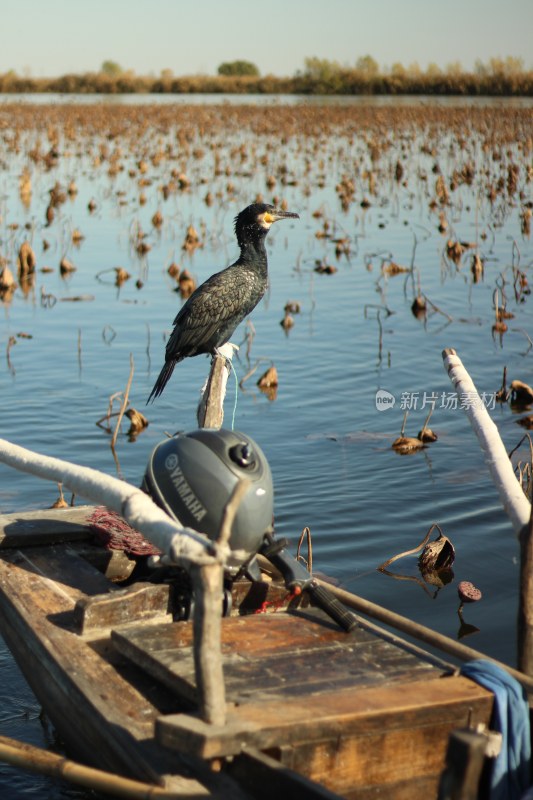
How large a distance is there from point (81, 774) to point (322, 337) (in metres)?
10.2

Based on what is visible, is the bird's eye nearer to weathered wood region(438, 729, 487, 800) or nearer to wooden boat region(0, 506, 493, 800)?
wooden boat region(0, 506, 493, 800)

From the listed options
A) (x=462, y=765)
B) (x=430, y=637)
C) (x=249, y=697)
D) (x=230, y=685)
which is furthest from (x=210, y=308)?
(x=462, y=765)

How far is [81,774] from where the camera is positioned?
12.1 ft

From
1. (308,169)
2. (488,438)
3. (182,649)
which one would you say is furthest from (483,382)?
(308,169)

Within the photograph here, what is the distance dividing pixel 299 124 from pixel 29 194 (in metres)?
18.1

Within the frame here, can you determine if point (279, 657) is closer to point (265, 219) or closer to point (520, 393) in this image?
point (265, 219)

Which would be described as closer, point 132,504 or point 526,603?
point 132,504

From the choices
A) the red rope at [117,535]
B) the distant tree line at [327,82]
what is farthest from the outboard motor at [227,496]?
the distant tree line at [327,82]

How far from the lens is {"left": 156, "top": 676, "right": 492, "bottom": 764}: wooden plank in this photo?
350 cm

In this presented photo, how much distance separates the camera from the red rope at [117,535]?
5.89 m

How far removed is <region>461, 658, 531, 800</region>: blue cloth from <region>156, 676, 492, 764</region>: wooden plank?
0.14 ft

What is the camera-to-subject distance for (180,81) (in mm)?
74000

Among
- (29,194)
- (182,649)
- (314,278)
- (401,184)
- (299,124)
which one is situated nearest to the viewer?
(182,649)

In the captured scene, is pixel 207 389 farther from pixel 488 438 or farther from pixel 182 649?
pixel 182 649
